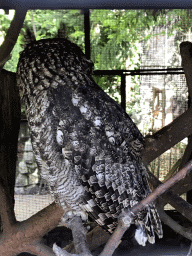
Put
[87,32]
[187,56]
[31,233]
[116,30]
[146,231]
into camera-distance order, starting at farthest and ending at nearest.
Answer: [116,30], [87,32], [187,56], [31,233], [146,231]

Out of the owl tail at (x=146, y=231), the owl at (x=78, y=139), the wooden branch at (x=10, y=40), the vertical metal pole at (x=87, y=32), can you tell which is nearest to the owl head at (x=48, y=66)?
the owl at (x=78, y=139)

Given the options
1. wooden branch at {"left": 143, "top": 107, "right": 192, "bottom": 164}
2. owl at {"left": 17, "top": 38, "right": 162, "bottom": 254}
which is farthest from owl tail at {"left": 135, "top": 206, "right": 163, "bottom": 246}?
wooden branch at {"left": 143, "top": 107, "right": 192, "bottom": 164}

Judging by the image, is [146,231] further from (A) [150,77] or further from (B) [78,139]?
(A) [150,77]

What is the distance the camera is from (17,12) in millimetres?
1571

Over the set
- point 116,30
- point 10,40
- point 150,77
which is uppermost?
point 116,30

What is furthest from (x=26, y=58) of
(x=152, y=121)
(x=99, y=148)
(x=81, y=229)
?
(x=152, y=121)

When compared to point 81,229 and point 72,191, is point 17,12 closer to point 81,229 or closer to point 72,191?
point 72,191

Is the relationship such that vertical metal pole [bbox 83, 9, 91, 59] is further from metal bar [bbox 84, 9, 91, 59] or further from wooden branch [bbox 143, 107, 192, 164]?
wooden branch [bbox 143, 107, 192, 164]

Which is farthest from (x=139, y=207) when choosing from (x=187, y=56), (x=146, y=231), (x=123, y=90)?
(x=123, y=90)

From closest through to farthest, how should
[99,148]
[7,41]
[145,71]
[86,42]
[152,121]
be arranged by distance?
[99,148] < [7,41] < [86,42] < [145,71] < [152,121]

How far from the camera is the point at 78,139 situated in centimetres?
141

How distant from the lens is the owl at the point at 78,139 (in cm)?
142

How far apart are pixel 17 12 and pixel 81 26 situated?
4.78 ft

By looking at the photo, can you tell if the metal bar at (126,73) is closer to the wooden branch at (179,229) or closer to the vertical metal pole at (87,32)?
the vertical metal pole at (87,32)
